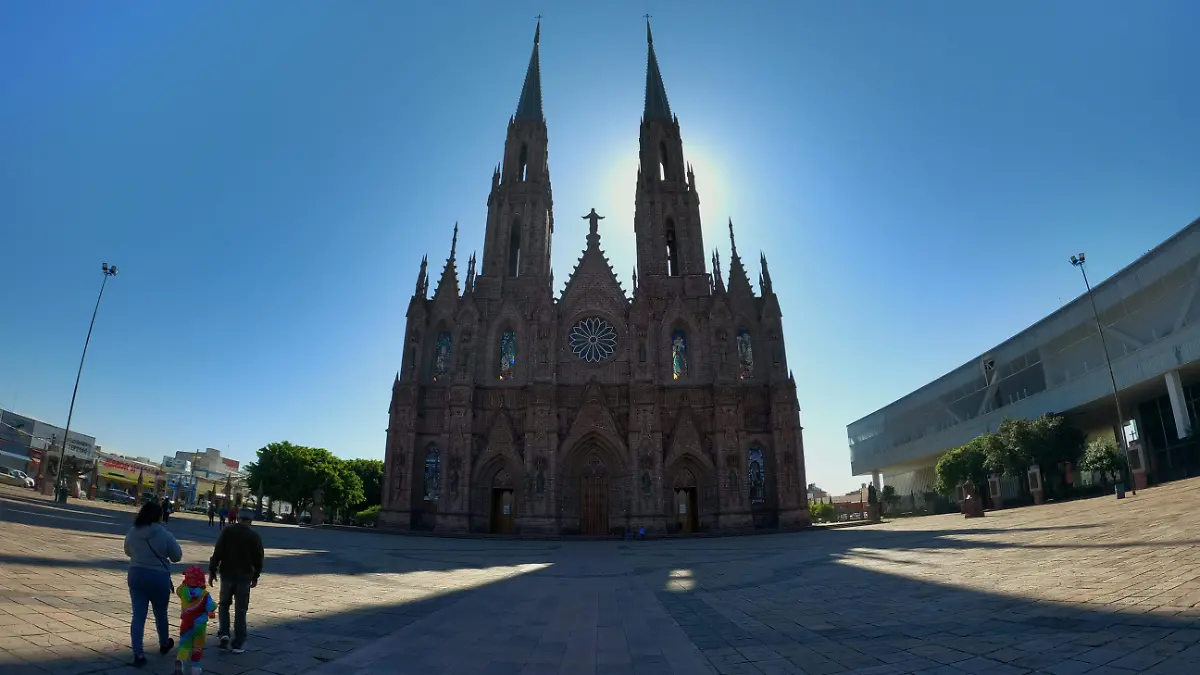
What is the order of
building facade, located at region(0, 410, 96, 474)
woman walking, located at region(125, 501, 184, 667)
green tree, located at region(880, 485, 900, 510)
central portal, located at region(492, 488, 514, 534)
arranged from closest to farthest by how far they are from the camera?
woman walking, located at region(125, 501, 184, 667) < central portal, located at region(492, 488, 514, 534) < green tree, located at region(880, 485, 900, 510) < building facade, located at region(0, 410, 96, 474)

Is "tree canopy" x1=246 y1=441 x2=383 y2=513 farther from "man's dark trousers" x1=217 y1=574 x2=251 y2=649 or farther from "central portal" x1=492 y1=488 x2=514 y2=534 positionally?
"man's dark trousers" x1=217 y1=574 x2=251 y2=649

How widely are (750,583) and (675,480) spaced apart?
23575mm

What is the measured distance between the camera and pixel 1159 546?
10.4 metres

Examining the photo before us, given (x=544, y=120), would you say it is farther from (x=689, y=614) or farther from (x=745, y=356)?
(x=689, y=614)

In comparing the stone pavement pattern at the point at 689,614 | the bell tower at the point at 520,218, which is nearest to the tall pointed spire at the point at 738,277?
the bell tower at the point at 520,218

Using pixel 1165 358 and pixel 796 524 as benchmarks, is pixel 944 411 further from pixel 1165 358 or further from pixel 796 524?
pixel 796 524

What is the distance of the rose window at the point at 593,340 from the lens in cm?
3869

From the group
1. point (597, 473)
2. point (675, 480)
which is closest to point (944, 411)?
point (675, 480)

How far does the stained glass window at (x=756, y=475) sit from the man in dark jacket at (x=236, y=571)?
3141 centimetres

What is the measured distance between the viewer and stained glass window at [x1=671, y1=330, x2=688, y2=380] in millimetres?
37719

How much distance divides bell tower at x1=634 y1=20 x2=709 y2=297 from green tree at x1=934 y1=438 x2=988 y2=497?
2328 centimetres

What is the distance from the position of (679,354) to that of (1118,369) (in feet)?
88.5

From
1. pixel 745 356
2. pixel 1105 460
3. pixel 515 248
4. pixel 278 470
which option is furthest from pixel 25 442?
pixel 1105 460

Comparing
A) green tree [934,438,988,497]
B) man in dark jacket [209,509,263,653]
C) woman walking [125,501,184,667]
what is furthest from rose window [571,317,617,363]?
woman walking [125,501,184,667]
